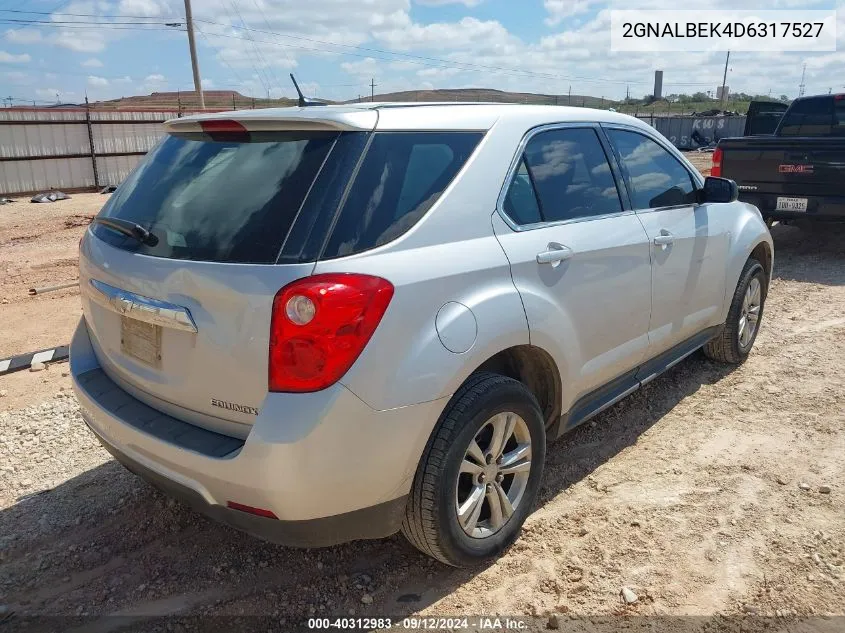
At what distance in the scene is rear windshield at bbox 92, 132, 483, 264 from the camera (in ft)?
7.49

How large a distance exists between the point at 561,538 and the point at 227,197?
79.6 inches

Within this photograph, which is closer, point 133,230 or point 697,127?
Answer: point 133,230

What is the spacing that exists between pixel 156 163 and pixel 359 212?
114cm

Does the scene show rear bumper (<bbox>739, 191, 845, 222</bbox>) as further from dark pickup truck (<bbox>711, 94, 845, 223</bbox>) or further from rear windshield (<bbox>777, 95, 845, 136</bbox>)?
rear windshield (<bbox>777, 95, 845, 136</bbox>)

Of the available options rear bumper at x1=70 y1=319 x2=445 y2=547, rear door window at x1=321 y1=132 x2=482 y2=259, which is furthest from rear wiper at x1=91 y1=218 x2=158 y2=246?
rear door window at x1=321 y1=132 x2=482 y2=259

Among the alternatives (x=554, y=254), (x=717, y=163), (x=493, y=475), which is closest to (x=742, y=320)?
(x=554, y=254)

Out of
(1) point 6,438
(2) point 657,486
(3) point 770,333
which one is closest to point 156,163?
(1) point 6,438

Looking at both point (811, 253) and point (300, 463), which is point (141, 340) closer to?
point (300, 463)

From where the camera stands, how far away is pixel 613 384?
3545 mm

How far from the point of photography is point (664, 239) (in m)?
3.72

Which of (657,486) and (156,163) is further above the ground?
(156,163)

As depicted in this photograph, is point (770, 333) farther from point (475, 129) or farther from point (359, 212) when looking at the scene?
point (359, 212)

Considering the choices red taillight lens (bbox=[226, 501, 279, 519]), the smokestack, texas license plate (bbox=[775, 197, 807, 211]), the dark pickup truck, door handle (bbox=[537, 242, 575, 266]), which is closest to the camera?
red taillight lens (bbox=[226, 501, 279, 519])

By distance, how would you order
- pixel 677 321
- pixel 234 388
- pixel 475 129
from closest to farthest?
pixel 234 388 < pixel 475 129 < pixel 677 321
